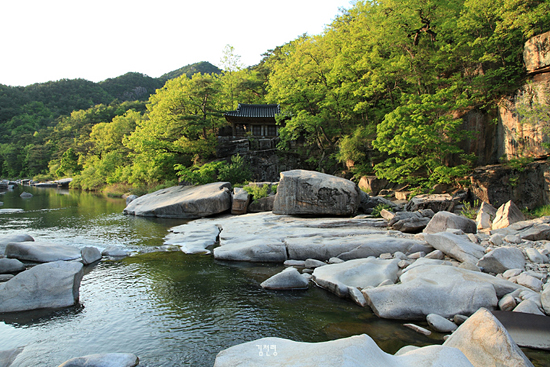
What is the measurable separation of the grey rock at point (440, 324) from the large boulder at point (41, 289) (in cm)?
590

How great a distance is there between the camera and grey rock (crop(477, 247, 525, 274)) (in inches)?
237

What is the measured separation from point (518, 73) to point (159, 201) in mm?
19557

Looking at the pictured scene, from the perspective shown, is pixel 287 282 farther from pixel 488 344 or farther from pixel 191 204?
pixel 191 204

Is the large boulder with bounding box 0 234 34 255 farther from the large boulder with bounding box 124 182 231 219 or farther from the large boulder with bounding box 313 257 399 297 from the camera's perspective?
the large boulder with bounding box 313 257 399 297

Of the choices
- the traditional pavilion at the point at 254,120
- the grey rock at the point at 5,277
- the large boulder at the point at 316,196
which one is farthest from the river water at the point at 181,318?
the traditional pavilion at the point at 254,120

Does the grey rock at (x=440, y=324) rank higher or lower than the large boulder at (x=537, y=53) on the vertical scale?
lower

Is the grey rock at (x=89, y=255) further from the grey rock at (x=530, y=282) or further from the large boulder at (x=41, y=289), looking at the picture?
the grey rock at (x=530, y=282)

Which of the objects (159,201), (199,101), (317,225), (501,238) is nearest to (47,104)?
(199,101)

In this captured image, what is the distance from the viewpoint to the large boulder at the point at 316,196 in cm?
1268

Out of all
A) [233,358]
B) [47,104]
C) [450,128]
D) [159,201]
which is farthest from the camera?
[47,104]

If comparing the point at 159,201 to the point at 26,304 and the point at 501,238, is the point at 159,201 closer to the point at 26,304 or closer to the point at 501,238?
the point at 26,304

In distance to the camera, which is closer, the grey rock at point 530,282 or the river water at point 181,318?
the river water at point 181,318

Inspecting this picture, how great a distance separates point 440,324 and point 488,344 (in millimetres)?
A: 1275

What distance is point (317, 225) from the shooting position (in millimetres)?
10617
